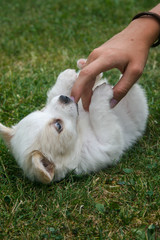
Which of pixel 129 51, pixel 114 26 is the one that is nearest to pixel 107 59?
pixel 129 51

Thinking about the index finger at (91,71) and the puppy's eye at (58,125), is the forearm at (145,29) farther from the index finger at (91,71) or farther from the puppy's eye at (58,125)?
the puppy's eye at (58,125)

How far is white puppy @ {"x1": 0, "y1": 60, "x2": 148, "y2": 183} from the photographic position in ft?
10.7

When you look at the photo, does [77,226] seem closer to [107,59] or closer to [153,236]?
[153,236]

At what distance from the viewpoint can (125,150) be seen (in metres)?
3.85

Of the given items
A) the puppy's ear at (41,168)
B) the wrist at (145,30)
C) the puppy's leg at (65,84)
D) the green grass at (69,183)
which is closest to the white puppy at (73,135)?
the puppy's ear at (41,168)

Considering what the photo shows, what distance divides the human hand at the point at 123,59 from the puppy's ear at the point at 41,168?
0.70 metres

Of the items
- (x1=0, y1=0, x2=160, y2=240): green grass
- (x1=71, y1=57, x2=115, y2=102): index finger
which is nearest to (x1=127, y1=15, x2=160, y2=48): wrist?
(x1=71, y1=57, x2=115, y2=102): index finger

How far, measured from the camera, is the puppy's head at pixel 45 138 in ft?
10.6

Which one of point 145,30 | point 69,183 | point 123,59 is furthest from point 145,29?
point 69,183

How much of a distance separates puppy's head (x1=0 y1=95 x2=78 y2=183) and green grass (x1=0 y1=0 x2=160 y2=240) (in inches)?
9.1

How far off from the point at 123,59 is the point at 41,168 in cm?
132

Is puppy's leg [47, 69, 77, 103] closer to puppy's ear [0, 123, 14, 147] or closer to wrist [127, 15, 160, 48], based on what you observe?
puppy's ear [0, 123, 14, 147]

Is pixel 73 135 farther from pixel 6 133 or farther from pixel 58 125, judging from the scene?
pixel 6 133

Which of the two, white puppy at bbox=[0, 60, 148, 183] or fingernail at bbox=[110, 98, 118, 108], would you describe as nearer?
white puppy at bbox=[0, 60, 148, 183]
